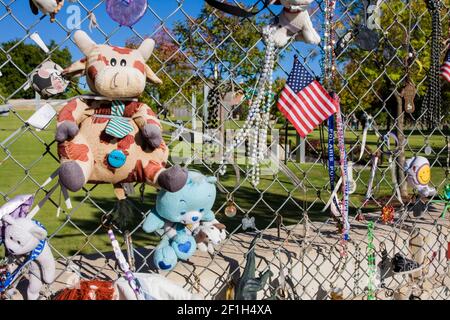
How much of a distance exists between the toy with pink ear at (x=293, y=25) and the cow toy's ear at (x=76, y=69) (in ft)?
1.97

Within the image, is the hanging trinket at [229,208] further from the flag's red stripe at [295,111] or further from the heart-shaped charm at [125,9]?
the heart-shaped charm at [125,9]

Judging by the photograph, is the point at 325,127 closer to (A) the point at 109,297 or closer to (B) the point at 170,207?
(B) the point at 170,207

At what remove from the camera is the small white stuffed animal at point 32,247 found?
1233mm

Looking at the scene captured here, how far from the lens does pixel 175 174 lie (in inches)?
48.3

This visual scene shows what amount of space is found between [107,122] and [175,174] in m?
0.22

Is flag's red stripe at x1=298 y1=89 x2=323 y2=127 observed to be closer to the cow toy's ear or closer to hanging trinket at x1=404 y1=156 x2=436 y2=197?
the cow toy's ear

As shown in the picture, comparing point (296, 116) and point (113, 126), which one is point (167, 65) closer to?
point (296, 116)

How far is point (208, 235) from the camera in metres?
1.67

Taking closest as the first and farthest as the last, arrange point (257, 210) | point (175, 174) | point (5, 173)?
1. point (175, 174)
2. point (257, 210)
3. point (5, 173)

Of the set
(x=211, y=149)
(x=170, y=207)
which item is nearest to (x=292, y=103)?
(x=211, y=149)

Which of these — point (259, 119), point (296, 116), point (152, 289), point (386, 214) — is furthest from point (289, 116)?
point (386, 214)

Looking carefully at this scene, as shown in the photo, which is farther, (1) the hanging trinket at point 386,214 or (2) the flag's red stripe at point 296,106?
(1) the hanging trinket at point 386,214

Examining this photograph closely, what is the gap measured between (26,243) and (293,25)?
991mm

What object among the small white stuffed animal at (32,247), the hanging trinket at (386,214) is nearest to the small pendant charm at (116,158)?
the small white stuffed animal at (32,247)
